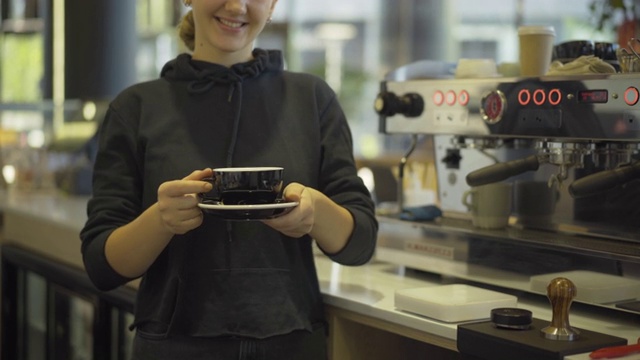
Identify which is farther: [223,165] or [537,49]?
[537,49]

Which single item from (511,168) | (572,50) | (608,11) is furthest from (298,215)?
(608,11)

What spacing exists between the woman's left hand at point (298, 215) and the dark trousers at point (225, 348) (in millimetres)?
263

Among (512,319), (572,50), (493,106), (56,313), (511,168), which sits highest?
(572,50)

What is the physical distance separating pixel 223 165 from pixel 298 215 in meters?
0.30

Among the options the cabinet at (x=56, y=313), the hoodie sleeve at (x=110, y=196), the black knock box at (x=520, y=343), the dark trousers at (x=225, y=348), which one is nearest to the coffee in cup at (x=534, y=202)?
the black knock box at (x=520, y=343)

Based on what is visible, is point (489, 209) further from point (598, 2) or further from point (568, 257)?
point (598, 2)

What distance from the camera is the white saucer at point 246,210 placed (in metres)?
1.60

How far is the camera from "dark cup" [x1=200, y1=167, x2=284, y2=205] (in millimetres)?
1634

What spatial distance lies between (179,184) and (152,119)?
336 millimetres

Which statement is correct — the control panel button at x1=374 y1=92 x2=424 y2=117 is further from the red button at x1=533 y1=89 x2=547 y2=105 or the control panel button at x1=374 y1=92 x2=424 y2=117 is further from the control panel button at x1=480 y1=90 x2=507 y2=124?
the red button at x1=533 y1=89 x2=547 y2=105

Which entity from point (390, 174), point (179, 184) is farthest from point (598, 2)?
point (179, 184)

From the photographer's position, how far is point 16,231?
3572 millimetres

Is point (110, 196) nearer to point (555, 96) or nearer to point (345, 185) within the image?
point (345, 185)

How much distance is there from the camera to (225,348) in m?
1.88
